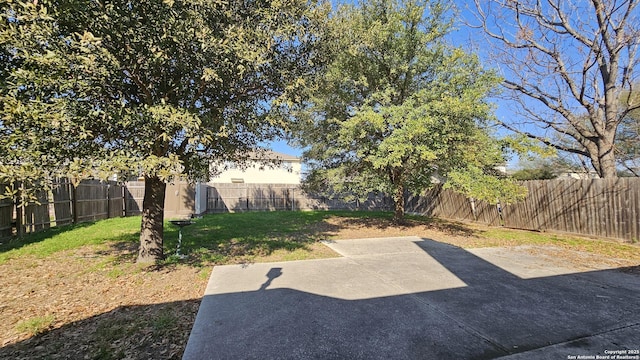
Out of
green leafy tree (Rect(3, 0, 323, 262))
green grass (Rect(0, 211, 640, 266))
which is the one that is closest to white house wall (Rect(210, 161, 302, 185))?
green grass (Rect(0, 211, 640, 266))

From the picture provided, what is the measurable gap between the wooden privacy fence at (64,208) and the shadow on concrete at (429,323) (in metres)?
4.04

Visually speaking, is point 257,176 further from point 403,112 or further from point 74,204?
point 403,112

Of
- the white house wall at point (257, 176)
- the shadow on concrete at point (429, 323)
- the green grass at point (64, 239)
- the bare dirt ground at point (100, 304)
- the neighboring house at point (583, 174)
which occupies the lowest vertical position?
the shadow on concrete at point (429, 323)

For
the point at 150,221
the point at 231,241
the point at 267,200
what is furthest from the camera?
the point at 267,200

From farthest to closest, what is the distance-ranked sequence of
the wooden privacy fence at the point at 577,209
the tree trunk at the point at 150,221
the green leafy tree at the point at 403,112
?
the green leafy tree at the point at 403,112, the wooden privacy fence at the point at 577,209, the tree trunk at the point at 150,221

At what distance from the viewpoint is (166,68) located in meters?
4.40

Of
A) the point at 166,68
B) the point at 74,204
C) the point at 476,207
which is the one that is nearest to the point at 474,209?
the point at 476,207

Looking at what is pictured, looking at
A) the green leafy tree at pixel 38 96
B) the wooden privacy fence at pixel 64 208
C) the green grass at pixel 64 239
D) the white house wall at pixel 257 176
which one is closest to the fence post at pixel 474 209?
the green grass at pixel 64 239

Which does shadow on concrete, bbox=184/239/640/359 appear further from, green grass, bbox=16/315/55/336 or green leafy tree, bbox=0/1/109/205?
green leafy tree, bbox=0/1/109/205

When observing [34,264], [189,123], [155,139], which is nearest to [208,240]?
[34,264]

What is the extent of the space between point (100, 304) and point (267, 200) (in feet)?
49.9

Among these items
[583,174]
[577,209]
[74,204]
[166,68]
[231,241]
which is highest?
[166,68]

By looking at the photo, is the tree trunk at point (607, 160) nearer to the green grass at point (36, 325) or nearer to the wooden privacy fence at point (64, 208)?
the wooden privacy fence at point (64, 208)

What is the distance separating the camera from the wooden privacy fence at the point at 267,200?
17.8 meters
